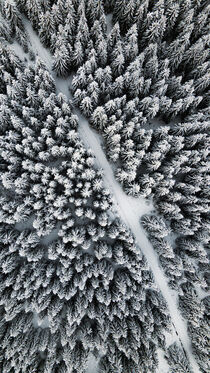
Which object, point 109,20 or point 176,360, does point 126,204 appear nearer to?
point 176,360

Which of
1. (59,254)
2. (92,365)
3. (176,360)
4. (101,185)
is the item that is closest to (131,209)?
(101,185)

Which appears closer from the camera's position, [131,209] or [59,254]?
[59,254]

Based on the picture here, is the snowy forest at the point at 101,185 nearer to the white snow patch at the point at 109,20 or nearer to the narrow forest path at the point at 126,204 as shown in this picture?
the narrow forest path at the point at 126,204

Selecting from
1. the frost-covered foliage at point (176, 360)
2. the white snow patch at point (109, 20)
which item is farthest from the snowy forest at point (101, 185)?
the white snow patch at point (109, 20)

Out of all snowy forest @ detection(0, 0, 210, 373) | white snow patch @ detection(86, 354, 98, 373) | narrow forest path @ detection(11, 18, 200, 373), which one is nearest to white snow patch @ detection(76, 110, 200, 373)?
narrow forest path @ detection(11, 18, 200, 373)

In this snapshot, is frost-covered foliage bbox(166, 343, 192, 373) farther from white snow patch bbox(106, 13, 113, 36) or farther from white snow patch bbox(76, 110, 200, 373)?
white snow patch bbox(106, 13, 113, 36)

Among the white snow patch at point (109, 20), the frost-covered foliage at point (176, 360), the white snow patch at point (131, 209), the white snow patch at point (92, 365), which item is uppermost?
the white snow patch at point (109, 20)

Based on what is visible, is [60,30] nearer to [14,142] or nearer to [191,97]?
[14,142]
